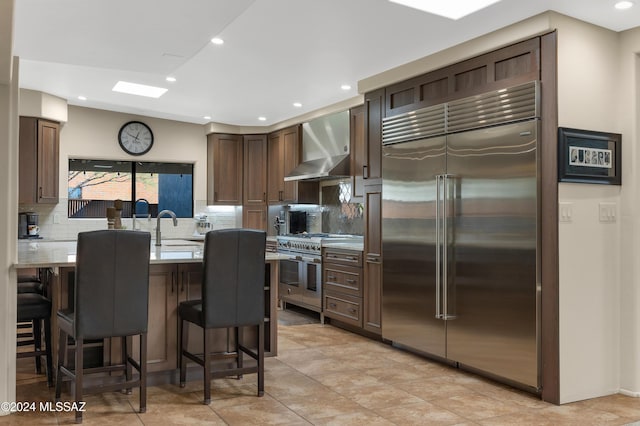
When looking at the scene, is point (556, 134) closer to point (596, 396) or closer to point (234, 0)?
point (596, 396)

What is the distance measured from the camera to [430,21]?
365 centimetres

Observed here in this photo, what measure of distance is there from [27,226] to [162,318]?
4073mm

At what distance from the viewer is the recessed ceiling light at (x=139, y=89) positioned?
5.94 meters

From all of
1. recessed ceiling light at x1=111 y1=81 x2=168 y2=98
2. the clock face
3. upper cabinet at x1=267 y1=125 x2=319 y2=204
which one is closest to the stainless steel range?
upper cabinet at x1=267 y1=125 x2=319 y2=204

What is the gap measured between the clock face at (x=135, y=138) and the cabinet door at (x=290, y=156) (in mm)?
1966

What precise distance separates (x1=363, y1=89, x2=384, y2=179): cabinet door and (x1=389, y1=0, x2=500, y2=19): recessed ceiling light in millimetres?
1605

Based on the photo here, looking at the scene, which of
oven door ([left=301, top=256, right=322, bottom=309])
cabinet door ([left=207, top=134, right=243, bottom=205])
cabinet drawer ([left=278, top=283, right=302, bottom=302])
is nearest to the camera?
oven door ([left=301, top=256, right=322, bottom=309])

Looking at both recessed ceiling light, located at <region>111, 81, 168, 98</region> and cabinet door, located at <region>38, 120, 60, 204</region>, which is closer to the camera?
recessed ceiling light, located at <region>111, 81, 168, 98</region>

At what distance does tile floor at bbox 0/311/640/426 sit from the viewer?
3199 millimetres

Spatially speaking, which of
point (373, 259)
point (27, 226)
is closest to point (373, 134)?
point (373, 259)

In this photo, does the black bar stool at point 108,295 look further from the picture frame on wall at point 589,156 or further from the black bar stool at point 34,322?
the picture frame on wall at point 589,156

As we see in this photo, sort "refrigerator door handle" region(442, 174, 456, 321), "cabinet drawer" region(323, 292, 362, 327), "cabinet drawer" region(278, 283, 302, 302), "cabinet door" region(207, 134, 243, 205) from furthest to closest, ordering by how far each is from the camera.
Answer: "cabinet door" region(207, 134, 243, 205)
"cabinet drawer" region(278, 283, 302, 302)
"cabinet drawer" region(323, 292, 362, 327)
"refrigerator door handle" region(442, 174, 456, 321)

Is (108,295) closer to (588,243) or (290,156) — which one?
(588,243)

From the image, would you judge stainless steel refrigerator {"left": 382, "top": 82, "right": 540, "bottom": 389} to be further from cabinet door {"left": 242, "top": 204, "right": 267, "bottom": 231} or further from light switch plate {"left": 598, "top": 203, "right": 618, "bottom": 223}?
cabinet door {"left": 242, "top": 204, "right": 267, "bottom": 231}
